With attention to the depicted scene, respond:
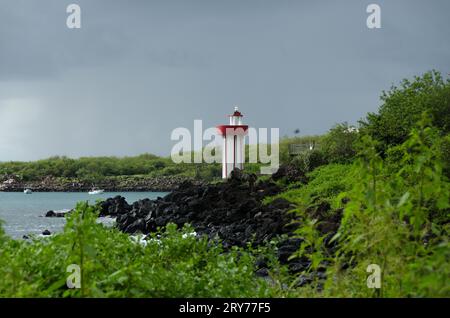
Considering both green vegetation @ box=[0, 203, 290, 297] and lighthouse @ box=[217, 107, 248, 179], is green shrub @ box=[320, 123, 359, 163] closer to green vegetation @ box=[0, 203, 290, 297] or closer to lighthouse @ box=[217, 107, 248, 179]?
lighthouse @ box=[217, 107, 248, 179]

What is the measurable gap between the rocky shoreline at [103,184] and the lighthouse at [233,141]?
10.4 metres

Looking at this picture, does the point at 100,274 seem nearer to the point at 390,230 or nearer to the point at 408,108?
the point at 390,230

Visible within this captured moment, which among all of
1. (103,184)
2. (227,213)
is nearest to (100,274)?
(227,213)

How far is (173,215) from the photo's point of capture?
51.1 ft

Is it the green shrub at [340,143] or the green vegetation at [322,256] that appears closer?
the green vegetation at [322,256]

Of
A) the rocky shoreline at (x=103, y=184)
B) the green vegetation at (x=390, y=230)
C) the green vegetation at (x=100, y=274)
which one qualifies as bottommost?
the rocky shoreline at (x=103, y=184)

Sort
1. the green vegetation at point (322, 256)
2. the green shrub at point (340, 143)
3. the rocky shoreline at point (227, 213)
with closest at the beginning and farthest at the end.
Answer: the green vegetation at point (322, 256), the rocky shoreline at point (227, 213), the green shrub at point (340, 143)

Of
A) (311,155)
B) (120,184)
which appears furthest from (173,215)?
(120,184)

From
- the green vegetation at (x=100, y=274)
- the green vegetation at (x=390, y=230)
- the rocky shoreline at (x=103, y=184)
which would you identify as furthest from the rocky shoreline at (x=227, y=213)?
the rocky shoreline at (x=103, y=184)

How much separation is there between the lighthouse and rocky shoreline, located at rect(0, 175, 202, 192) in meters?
10.4

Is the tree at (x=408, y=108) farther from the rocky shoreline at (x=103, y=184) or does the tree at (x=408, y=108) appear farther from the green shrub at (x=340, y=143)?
the rocky shoreline at (x=103, y=184)

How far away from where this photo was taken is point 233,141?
21250 mm

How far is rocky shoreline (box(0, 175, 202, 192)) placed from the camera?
3428 centimetres

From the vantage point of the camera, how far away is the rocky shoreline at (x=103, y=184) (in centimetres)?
3428
